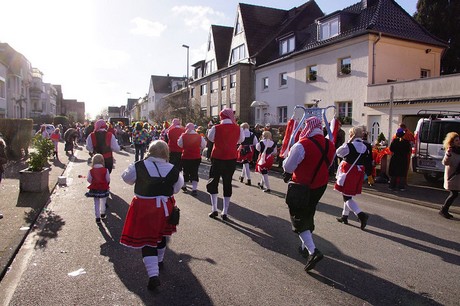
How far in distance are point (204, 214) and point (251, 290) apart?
3.56 metres

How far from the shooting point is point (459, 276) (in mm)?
4727

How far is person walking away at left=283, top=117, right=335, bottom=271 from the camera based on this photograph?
187 inches

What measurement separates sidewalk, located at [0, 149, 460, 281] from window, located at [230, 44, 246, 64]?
73.5 feet

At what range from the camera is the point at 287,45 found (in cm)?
2888

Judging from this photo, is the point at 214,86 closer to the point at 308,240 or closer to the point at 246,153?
the point at 246,153

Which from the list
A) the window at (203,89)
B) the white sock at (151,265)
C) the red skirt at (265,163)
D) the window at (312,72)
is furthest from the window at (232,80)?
the white sock at (151,265)

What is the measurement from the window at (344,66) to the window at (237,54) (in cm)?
1326

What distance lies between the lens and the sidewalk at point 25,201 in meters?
5.62

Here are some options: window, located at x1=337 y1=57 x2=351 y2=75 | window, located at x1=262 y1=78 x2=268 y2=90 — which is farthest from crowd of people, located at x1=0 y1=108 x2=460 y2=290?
window, located at x1=262 y1=78 x2=268 y2=90

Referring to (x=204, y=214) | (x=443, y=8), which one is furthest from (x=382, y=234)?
(x=443, y=8)

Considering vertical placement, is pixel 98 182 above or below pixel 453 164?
below

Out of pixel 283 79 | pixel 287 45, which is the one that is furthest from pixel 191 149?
pixel 287 45

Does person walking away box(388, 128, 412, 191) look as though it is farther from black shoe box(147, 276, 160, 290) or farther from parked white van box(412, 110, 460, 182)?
black shoe box(147, 276, 160, 290)

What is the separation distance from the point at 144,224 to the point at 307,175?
6.77 feet
